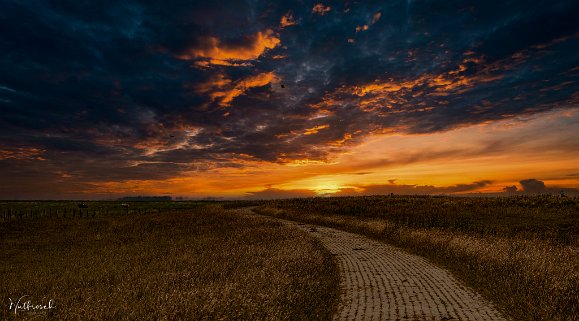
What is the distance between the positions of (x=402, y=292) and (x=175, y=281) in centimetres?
837

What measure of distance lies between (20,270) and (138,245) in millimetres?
7688

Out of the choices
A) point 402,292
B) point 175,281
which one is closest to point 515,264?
point 402,292

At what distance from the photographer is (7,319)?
382 inches

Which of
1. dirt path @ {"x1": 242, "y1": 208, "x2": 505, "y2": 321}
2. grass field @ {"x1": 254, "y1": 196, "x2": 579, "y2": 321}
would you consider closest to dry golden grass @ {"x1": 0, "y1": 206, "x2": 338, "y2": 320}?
dirt path @ {"x1": 242, "y1": 208, "x2": 505, "y2": 321}

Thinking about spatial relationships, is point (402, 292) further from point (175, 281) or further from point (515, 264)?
point (175, 281)

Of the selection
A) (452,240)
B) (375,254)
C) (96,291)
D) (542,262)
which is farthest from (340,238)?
(96,291)

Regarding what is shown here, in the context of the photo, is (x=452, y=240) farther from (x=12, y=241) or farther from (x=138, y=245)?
(x=12, y=241)

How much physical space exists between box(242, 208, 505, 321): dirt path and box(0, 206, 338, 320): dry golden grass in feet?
2.57

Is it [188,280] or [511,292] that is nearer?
[511,292]

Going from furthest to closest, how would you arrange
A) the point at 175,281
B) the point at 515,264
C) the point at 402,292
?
the point at 515,264, the point at 175,281, the point at 402,292

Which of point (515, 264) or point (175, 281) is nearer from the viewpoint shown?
point (175, 281)

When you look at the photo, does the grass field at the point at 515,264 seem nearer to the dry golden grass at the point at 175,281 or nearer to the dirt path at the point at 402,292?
the dirt path at the point at 402,292

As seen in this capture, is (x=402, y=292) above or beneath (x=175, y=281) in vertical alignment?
beneath

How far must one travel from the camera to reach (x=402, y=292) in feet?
40.2
